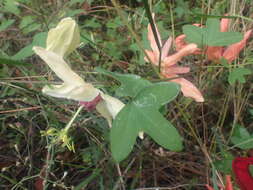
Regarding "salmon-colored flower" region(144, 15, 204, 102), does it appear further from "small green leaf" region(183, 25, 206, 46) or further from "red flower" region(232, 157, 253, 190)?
"red flower" region(232, 157, 253, 190)

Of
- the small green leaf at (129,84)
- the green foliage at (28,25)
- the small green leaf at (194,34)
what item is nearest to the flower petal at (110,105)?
the small green leaf at (129,84)

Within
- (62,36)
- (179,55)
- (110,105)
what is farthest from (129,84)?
(179,55)

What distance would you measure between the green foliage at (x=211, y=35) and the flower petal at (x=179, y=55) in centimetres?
4

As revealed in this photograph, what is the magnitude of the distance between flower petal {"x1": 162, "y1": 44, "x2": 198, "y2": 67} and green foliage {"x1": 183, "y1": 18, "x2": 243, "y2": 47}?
4 centimetres

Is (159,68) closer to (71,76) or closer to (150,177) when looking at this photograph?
(71,76)

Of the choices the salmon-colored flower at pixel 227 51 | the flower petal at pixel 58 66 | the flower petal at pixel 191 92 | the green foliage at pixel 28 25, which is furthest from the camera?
the green foliage at pixel 28 25

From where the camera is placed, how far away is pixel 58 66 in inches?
28.2

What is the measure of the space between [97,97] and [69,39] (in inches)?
5.9

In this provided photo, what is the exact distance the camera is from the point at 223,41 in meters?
0.99

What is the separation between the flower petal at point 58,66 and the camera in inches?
27.5

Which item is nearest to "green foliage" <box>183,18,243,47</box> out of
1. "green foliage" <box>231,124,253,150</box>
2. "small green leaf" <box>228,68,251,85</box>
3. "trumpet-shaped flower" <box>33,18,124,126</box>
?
"small green leaf" <box>228,68,251,85</box>

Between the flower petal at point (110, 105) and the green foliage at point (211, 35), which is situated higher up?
the green foliage at point (211, 35)

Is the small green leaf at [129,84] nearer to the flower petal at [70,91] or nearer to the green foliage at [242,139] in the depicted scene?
the flower petal at [70,91]

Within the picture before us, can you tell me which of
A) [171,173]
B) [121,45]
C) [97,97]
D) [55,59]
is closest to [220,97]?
[171,173]
